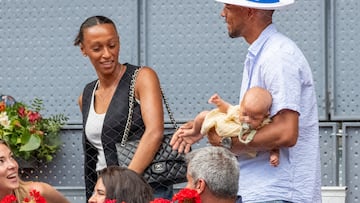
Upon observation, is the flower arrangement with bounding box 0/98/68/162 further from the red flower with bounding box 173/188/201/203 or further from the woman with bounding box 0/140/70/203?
the red flower with bounding box 173/188/201/203

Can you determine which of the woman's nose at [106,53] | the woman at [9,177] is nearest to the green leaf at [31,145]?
the woman at [9,177]

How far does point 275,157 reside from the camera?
511 cm

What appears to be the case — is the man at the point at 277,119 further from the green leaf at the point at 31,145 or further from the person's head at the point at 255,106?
the green leaf at the point at 31,145

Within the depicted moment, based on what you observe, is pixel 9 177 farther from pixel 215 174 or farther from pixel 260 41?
pixel 260 41

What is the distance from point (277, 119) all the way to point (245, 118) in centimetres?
14

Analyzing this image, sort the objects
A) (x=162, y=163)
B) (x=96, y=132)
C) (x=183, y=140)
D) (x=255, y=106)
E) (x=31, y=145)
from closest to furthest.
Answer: (x=255, y=106) → (x=183, y=140) → (x=162, y=163) → (x=96, y=132) → (x=31, y=145)

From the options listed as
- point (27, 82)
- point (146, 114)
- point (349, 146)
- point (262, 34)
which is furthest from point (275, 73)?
point (27, 82)

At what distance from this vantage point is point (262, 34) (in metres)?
5.29

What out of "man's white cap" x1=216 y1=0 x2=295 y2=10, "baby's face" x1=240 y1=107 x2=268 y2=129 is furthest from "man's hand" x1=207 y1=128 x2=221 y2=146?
"man's white cap" x1=216 y1=0 x2=295 y2=10

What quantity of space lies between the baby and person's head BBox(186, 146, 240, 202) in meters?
0.10

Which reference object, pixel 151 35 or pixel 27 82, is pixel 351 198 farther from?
pixel 27 82

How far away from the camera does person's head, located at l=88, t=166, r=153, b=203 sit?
529 cm

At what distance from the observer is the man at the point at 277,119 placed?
5.07 metres

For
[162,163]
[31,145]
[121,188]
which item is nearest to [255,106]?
[121,188]
